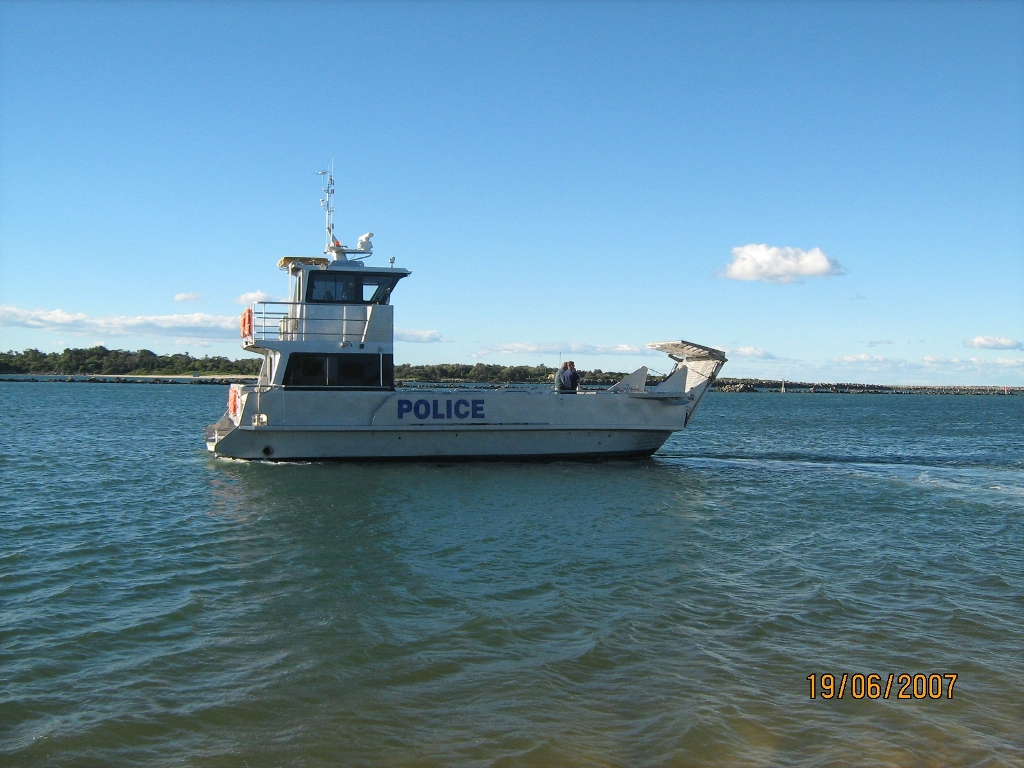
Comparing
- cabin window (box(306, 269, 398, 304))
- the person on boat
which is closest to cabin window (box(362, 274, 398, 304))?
cabin window (box(306, 269, 398, 304))

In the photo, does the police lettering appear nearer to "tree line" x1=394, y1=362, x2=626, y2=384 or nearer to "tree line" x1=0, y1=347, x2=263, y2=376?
"tree line" x1=394, y1=362, x2=626, y2=384

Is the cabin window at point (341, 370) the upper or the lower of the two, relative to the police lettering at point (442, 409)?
upper

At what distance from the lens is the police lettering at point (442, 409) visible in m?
16.8

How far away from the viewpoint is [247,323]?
56.7 ft

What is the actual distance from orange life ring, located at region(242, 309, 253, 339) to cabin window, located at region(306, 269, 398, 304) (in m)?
1.28

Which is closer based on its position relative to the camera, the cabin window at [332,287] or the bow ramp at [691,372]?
the cabin window at [332,287]

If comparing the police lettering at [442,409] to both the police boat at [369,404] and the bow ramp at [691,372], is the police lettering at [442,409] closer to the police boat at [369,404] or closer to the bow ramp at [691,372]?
the police boat at [369,404]

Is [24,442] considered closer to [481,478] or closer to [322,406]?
[322,406]

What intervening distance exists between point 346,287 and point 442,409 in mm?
3507

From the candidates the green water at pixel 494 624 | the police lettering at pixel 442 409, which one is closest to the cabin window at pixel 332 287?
the police lettering at pixel 442 409
